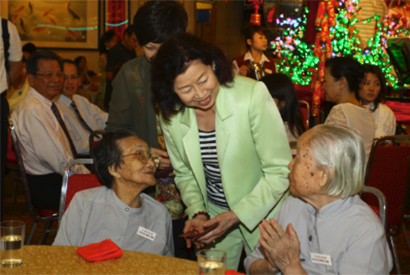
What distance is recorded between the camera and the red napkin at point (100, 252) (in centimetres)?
141

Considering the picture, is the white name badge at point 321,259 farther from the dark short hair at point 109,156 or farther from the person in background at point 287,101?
the person in background at point 287,101

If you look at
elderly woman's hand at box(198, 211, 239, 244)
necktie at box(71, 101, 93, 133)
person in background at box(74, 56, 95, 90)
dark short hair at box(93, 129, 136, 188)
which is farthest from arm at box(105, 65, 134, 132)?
person in background at box(74, 56, 95, 90)

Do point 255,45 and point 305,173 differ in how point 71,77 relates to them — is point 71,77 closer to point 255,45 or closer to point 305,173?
point 255,45

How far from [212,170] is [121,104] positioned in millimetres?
678

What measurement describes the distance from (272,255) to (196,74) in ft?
2.41

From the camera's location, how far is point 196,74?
1734mm

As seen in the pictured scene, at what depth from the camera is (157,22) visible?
204 cm

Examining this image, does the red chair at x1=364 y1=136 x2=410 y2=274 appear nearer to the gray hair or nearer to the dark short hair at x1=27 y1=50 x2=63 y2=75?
the gray hair

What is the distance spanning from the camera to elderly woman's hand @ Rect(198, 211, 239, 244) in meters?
1.80

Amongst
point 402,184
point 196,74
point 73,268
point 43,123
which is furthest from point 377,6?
point 73,268

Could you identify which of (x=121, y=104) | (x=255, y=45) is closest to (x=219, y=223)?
(x=121, y=104)

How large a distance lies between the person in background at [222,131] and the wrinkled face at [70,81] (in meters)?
2.73

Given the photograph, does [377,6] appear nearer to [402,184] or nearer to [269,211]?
[402,184]

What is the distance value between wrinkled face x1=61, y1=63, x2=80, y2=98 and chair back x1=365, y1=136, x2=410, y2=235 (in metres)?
2.98
